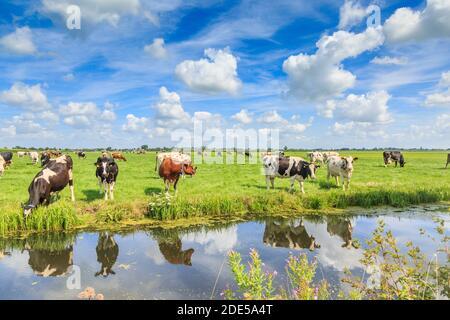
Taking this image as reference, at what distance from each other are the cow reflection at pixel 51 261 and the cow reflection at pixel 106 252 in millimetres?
824

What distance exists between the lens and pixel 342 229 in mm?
12453

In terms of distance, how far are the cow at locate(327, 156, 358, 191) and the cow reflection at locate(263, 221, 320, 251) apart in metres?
8.05

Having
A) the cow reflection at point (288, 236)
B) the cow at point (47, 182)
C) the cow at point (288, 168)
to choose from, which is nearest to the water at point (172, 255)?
the cow reflection at point (288, 236)

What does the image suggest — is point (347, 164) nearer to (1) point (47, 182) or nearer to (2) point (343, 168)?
(2) point (343, 168)

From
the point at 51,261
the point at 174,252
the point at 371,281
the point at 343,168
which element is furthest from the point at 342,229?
the point at 51,261

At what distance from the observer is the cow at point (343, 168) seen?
65.2 ft

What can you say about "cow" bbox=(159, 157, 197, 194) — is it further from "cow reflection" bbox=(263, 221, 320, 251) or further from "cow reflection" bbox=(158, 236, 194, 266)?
"cow reflection" bbox=(158, 236, 194, 266)

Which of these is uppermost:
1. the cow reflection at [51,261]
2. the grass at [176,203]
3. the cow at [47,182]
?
the cow at [47,182]

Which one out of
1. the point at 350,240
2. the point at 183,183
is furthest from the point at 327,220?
the point at 183,183

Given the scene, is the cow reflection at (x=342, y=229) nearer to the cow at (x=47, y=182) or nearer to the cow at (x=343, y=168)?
the cow at (x=343, y=168)

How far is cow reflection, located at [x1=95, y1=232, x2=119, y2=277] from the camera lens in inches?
327

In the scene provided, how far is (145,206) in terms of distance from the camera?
13812 mm

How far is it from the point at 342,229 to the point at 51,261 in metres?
10.2

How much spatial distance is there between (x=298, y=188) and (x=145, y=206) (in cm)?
1037
